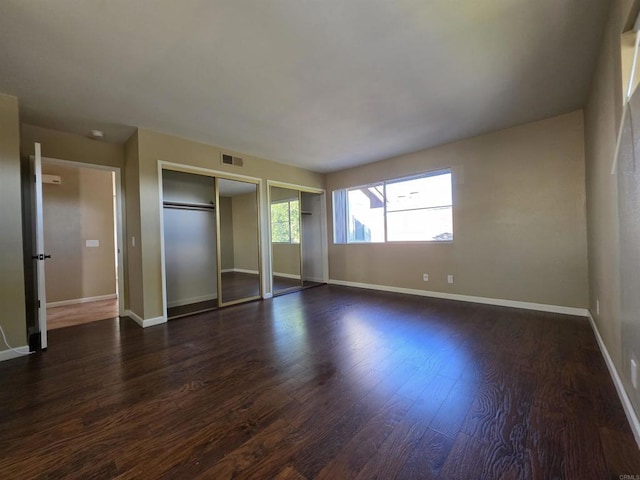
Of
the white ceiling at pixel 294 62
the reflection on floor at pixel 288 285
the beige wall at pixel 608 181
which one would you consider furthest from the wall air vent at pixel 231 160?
the beige wall at pixel 608 181

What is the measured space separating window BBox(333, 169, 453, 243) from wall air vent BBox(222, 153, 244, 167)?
238 cm

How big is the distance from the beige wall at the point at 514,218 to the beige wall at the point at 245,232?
9.83ft

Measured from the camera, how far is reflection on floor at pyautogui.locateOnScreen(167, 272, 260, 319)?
4.23 metres

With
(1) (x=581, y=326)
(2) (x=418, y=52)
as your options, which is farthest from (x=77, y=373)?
(1) (x=581, y=326)

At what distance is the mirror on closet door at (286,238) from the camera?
5.46 meters

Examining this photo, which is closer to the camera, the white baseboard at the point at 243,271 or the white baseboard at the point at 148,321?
the white baseboard at the point at 148,321

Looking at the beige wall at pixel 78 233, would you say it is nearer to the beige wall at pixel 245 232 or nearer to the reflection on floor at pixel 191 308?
the reflection on floor at pixel 191 308

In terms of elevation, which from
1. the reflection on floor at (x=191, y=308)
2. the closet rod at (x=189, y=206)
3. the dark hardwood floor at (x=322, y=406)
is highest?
the closet rod at (x=189, y=206)

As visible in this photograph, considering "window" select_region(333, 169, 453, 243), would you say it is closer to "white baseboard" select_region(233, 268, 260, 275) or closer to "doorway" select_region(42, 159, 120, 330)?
"white baseboard" select_region(233, 268, 260, 275)

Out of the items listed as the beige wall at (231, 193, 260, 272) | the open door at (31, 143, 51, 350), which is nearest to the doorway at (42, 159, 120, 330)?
the open door at (31, 143, 51, 350)

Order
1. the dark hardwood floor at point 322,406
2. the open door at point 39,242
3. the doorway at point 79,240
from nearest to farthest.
A: 1. the dark hardwood floor at point 322,406
2. the open door at point 39,242
3. the doorway at point 79,240

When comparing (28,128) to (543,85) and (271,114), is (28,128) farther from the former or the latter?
(543,85)

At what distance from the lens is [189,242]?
4672mm

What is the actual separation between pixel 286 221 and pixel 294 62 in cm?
377
